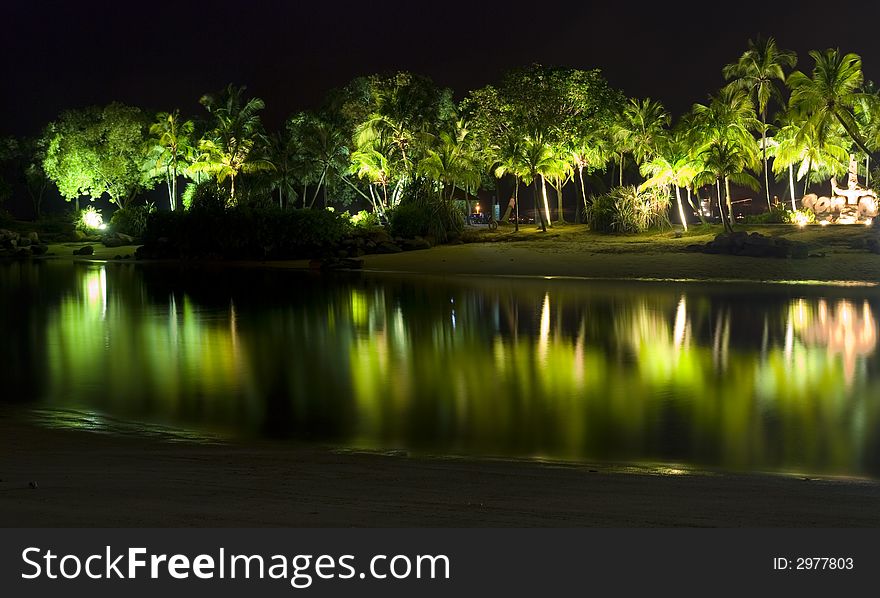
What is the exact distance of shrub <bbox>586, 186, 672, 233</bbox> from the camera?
47625 mm

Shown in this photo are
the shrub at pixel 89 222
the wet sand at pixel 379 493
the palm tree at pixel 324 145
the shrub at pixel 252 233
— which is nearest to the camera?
the wet sand at pixel 379 493

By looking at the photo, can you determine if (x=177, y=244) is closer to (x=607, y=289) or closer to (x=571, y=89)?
(x=571, y=89)

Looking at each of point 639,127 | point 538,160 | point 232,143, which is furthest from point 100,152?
point 639,127

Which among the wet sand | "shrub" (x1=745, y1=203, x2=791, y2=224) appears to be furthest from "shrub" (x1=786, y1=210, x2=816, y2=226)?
the wet sand

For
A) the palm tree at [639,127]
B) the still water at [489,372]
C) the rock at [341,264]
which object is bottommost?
the still water at [489,372]

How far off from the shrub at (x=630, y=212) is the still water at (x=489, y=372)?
20832 millimetres

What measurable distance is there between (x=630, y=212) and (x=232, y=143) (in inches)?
1105

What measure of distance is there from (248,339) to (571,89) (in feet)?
127

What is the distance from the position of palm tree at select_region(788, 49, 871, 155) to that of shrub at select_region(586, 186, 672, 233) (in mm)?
8333

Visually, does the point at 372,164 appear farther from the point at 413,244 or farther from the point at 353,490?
the point at 353,490

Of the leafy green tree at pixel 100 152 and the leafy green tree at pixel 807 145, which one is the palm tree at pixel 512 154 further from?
the leafy green tree at pixel 100 152

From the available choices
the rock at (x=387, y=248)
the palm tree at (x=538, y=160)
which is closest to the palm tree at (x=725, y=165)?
the palm tree at (x=538, y=160)

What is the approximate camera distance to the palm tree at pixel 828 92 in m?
42.5

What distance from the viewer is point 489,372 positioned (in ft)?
45.2
